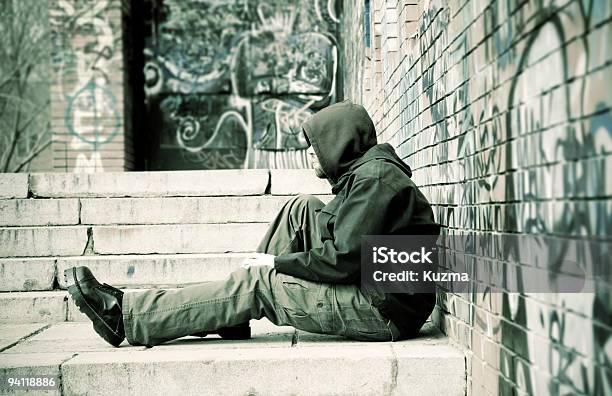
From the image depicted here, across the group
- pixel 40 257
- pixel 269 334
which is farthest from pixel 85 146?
pixel 269 334

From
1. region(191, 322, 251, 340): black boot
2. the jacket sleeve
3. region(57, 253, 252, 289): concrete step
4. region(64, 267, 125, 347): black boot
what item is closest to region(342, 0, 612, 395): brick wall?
the jacket sleeve

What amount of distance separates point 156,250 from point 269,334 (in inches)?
70.7

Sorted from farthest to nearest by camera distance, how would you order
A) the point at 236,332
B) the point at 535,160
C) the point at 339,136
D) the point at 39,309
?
the point at 39,309 < the point at 236,332 < the point at 339,136 < the point at 535,160

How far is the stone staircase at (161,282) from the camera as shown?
10.3ft

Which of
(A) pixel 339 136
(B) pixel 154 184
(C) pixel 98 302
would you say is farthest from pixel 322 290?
(B) pixel 154 184

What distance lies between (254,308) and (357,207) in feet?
2.36

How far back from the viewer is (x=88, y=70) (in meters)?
8.80

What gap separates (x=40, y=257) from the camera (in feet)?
17.2

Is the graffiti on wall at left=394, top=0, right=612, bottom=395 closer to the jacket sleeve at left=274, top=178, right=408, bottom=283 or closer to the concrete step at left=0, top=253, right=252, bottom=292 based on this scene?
the jacket sleeve at left=274, top=178, right=408, bottom=283

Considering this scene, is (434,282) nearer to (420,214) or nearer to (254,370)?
(420,214)

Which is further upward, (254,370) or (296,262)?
(296,262)

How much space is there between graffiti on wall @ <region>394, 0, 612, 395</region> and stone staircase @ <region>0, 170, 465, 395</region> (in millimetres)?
545

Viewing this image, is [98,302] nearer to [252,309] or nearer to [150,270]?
[252,309]

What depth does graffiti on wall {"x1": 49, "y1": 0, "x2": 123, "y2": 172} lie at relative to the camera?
878cm
